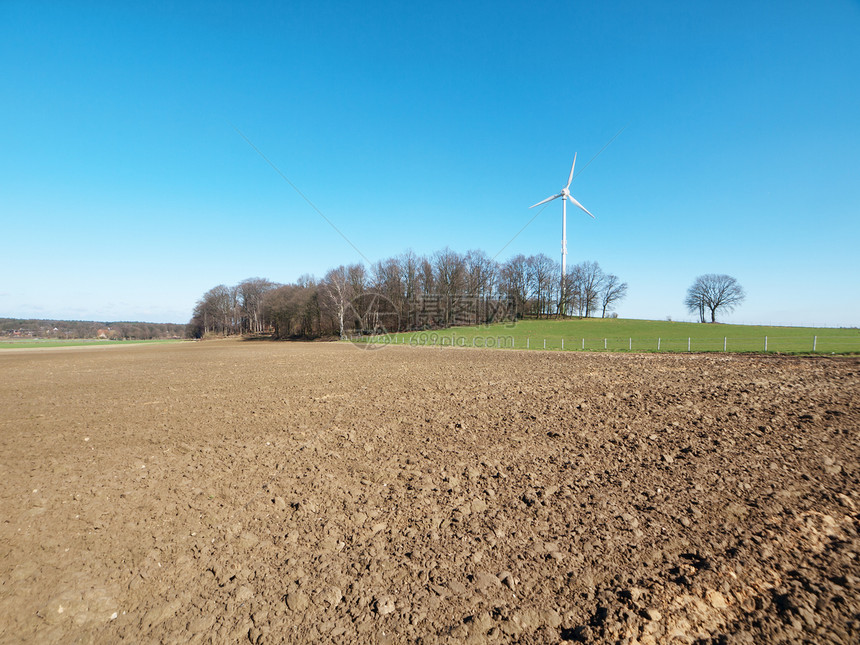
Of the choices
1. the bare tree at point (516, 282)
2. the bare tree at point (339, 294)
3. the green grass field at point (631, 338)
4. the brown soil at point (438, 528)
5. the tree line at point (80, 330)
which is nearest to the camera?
the brown soil at point (438, 528)

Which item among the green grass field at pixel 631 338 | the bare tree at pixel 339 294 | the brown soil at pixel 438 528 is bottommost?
the brown soil at pixel 438 528

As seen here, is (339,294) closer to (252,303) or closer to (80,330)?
(252,303)

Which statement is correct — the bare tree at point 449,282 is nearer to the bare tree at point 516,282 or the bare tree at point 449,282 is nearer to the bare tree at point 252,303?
the bare tree at point 516,282

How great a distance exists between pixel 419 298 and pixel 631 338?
39.3m

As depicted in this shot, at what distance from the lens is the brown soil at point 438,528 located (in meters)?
3.36

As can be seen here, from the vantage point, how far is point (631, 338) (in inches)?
1966

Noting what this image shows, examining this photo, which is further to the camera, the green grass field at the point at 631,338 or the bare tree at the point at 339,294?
the bare tree at the point at 339,294

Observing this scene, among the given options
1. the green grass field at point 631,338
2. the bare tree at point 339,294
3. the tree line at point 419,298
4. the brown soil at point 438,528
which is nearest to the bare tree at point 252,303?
the tree line at point 419,298

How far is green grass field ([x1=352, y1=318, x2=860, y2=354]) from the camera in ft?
116

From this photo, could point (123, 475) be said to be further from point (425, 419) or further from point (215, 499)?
point (425, 419)

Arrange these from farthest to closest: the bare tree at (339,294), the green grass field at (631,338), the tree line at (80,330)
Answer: the tree line at (80,330) → the bare tree at (339,294) → the green grass field at (631,338)

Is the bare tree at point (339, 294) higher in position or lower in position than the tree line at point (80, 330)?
higher

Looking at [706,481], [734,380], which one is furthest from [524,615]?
[734,380]

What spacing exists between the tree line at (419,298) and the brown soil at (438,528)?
190ft
